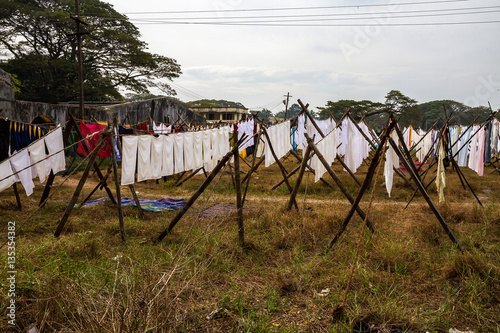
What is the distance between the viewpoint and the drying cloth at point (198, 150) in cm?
931

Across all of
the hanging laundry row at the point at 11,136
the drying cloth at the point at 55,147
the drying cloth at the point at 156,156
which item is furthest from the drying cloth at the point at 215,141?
the hanging laundry row at the point at 11,136

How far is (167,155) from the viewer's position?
8312 millimetres

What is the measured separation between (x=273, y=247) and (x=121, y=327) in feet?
9.90

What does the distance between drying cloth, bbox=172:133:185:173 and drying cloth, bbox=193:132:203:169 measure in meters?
0.55

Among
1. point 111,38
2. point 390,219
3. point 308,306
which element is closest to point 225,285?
point 308,306

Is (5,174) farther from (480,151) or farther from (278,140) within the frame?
(480,151)

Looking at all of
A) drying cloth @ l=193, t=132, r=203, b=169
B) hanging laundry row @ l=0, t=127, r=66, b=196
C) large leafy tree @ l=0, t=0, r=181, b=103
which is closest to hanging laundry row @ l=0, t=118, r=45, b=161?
hanging laundry row @ l=0, t=127, r=66, b=196

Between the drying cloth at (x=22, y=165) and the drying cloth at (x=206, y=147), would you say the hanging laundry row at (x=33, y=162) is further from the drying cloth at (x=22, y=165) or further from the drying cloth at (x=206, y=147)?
the drying cloth at (x=206, y=147)

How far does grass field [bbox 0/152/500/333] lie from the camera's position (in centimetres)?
328

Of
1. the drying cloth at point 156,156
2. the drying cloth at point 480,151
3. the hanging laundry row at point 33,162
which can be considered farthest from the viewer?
the drying cloth at point 480,151

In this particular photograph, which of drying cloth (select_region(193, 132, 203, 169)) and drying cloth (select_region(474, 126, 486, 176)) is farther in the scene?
drying cloth (select_region(474, 126, 486, 176))

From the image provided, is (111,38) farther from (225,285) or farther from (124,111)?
(225,285)

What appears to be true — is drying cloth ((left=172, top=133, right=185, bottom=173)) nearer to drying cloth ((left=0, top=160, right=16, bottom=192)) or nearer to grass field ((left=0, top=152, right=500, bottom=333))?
grass field ((left=0, top=152, right=500, bottom=333))

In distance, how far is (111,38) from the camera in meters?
25.8
